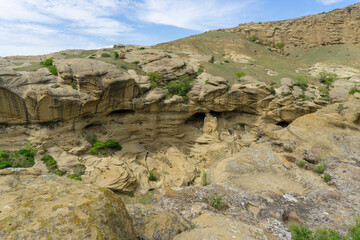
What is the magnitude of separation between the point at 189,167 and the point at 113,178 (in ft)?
27.0

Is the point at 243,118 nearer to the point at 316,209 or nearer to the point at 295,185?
the point at 295,185

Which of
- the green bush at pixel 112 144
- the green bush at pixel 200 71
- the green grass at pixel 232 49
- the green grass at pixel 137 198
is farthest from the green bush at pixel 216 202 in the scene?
the green grass at pixel 232 49

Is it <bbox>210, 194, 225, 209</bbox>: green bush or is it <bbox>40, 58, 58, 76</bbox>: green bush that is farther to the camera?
<bbox>40, 58, 58, 76</bbox>: green bush

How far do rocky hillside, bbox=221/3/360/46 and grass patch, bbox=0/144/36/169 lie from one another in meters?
49.2

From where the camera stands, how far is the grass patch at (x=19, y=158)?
1438 centimetres

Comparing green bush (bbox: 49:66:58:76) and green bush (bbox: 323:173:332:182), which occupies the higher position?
green bush (bbox: 49:66:58:76)

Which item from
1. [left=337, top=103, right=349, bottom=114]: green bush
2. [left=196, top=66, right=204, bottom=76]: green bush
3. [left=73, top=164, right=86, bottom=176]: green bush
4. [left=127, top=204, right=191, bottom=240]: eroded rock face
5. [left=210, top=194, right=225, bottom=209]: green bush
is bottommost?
[left=73, top=164, right=86, bottom=176]: green bush

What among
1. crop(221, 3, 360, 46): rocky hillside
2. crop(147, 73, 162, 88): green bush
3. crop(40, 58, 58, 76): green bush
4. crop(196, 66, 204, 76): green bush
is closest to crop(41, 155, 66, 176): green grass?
crop(40, 58, 58, 76): green bush

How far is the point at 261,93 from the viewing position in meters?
21.5

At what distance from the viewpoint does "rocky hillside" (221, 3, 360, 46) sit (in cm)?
4106

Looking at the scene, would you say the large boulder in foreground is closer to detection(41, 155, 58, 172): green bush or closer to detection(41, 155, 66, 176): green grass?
detection(41, 155, 66, 176): green grass

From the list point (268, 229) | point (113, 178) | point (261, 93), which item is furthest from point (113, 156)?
point (261, 93)

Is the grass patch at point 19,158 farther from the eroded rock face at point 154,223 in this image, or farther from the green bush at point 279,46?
the green bush at point 279,46

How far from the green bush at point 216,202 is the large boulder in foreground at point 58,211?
196 inches
